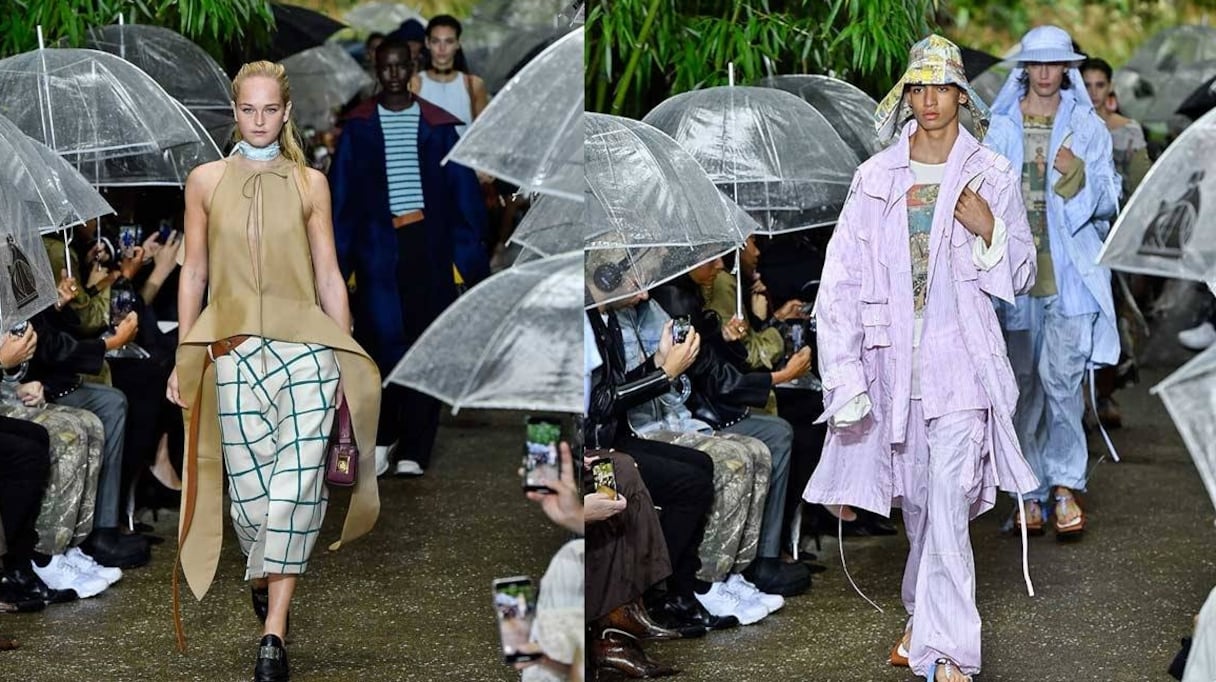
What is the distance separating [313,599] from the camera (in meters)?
5.97

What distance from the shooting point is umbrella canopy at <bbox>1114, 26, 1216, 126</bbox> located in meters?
13.8

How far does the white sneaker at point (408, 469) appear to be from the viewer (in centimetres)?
634

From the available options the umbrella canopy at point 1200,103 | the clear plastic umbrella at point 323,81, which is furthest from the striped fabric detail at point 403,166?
the umbrella canopy at point 1200,103

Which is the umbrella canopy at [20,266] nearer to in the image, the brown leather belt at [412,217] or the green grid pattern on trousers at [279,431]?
the green grid pattern on trousers at [279,431]

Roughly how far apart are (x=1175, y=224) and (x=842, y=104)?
7.39ft

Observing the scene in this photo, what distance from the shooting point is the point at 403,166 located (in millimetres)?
5801

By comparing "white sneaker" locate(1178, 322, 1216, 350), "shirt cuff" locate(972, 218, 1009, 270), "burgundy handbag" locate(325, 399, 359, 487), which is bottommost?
"white sneaker" locate(1178, 322, 1216, 350)

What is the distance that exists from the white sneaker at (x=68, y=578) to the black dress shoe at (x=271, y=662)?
3.54 feet

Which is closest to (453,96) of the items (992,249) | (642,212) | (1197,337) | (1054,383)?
(642,212)

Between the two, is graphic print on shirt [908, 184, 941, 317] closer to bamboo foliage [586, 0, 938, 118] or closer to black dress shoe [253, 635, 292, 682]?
bamboo foliage [586, 0, 938, 118]

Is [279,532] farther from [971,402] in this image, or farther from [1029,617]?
[1029,617]

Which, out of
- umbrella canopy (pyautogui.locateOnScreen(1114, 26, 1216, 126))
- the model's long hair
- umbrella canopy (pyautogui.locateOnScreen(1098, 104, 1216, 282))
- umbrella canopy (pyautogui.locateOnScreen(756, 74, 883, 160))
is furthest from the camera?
umbrella canopy (pyautogui.locateOnScreen(1114, 26, 1216, 126))

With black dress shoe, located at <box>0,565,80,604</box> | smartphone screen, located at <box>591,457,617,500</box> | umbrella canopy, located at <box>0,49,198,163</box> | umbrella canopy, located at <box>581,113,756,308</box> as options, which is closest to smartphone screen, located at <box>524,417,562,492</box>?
smartphone screen, located at <box>591,457,617,500</box>

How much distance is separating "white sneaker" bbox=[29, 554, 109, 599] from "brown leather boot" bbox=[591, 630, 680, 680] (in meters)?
1.65
